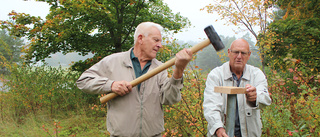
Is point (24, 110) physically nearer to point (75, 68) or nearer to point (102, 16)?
point (75, 68)

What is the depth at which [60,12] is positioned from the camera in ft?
23.2

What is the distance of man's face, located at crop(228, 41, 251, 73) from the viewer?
2.21 meters

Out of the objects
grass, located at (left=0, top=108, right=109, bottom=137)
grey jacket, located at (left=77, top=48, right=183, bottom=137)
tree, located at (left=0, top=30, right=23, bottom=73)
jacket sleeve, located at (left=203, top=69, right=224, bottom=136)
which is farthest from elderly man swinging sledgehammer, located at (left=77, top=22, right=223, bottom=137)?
tree, located at (left=0, top=30, right=23, bottom=73)

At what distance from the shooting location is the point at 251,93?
1.78 meters

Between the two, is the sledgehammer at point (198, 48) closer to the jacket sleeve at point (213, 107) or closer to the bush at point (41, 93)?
the jacket sleeve at point (213, 107)

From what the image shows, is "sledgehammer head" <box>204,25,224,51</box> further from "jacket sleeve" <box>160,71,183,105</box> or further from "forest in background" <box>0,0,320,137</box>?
"forest in background" <box>0,0,320,137</box>

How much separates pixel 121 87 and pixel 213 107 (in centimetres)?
82

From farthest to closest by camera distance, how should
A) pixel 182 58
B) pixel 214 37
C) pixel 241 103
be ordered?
1. pixel 241 103
2. pixel 214 37
3. pixel 182 58

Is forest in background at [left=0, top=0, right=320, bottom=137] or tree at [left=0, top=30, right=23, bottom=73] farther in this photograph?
tree at [left=0, top=30, right=23, bottom=73]

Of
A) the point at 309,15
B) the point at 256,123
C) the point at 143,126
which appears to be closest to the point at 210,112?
the point at 256,123

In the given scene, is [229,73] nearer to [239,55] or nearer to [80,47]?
[239,55]

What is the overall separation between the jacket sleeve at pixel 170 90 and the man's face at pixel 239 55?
65 cm

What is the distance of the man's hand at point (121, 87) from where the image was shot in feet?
6.26

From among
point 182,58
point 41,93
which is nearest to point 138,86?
point 182,58
